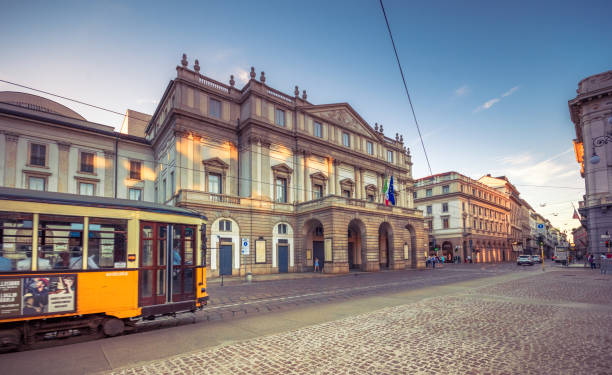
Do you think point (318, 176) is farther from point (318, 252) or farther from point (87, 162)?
point (87, 162)

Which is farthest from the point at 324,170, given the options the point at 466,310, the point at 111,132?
the point at 466,310

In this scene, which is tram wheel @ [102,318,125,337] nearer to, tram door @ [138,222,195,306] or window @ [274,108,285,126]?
tram door @ [138,222,195,306]

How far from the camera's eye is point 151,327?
8781 millimetres

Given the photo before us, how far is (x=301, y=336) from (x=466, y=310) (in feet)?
18.1

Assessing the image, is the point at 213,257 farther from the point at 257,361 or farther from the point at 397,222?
the point at 257,361

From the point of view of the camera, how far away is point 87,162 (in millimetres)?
30469

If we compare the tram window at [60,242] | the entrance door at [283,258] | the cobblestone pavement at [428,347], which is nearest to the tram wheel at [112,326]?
the tram window at [60,242]

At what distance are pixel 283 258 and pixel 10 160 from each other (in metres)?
22.7

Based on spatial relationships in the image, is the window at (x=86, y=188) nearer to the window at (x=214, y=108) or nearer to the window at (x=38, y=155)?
the window at (x=38, y=155)

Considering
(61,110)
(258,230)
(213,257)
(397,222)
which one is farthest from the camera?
(61,110)

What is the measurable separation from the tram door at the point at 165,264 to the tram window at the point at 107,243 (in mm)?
411

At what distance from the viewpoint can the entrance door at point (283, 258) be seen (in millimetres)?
30958

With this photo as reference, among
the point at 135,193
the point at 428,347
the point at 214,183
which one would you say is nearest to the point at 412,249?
the point at 214,183

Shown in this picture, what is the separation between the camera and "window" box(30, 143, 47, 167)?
28.0m
